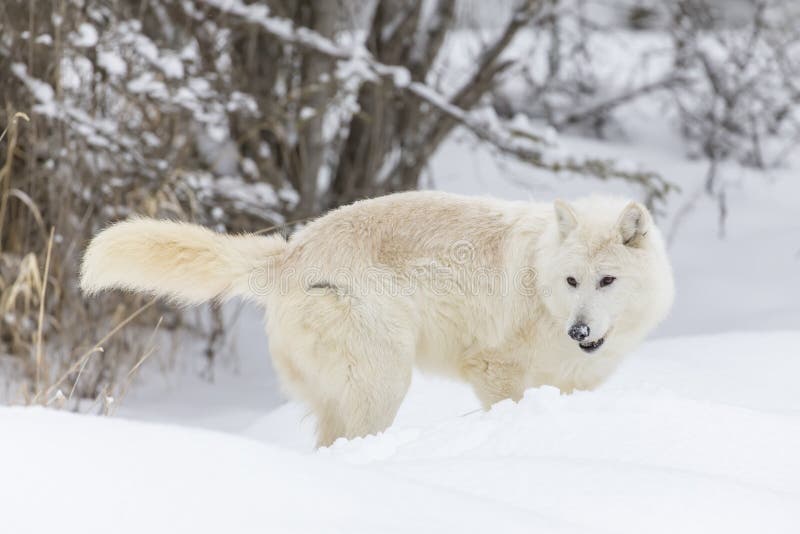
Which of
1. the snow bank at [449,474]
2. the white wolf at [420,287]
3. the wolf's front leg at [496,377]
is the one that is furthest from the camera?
the wolf's front leg at [496,377]

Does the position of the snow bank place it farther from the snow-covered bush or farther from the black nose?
the snow-covered bush

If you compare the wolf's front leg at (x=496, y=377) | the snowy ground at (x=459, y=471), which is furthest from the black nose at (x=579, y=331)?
the snowy ground at (x=459, y=471)

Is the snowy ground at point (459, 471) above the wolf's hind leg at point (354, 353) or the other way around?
above

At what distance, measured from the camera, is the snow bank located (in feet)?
6.36

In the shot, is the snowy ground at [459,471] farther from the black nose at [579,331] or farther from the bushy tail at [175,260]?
the bushy tail at [175,260]

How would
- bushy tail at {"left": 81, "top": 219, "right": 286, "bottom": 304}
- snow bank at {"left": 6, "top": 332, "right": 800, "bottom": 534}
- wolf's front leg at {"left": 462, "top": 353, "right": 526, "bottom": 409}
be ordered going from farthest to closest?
wolf's front leg at {"left": 462, "top": 353, "right": 526, "bottom": 409}
bushy tail at {"left": 81, "top": 219, "right": 286, "bottom": 304}
snow bank at {"left": 6, "top": 332, "right": 800, "bottom": 534}

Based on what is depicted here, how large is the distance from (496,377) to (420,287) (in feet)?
1.82

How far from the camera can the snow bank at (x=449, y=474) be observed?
1.94 metres

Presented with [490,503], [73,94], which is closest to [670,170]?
[73,94]

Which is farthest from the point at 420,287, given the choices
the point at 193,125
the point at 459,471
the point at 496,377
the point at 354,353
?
the point at 193,125

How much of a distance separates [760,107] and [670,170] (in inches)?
57.6

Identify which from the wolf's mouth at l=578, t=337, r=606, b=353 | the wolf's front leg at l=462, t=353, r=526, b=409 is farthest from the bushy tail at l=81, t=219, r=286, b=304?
the wolf's mouth at l=578, t=337, r=606, b=353

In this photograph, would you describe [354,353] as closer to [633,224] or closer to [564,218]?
[564,218]

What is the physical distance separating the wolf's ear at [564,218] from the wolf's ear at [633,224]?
0.66 feet
